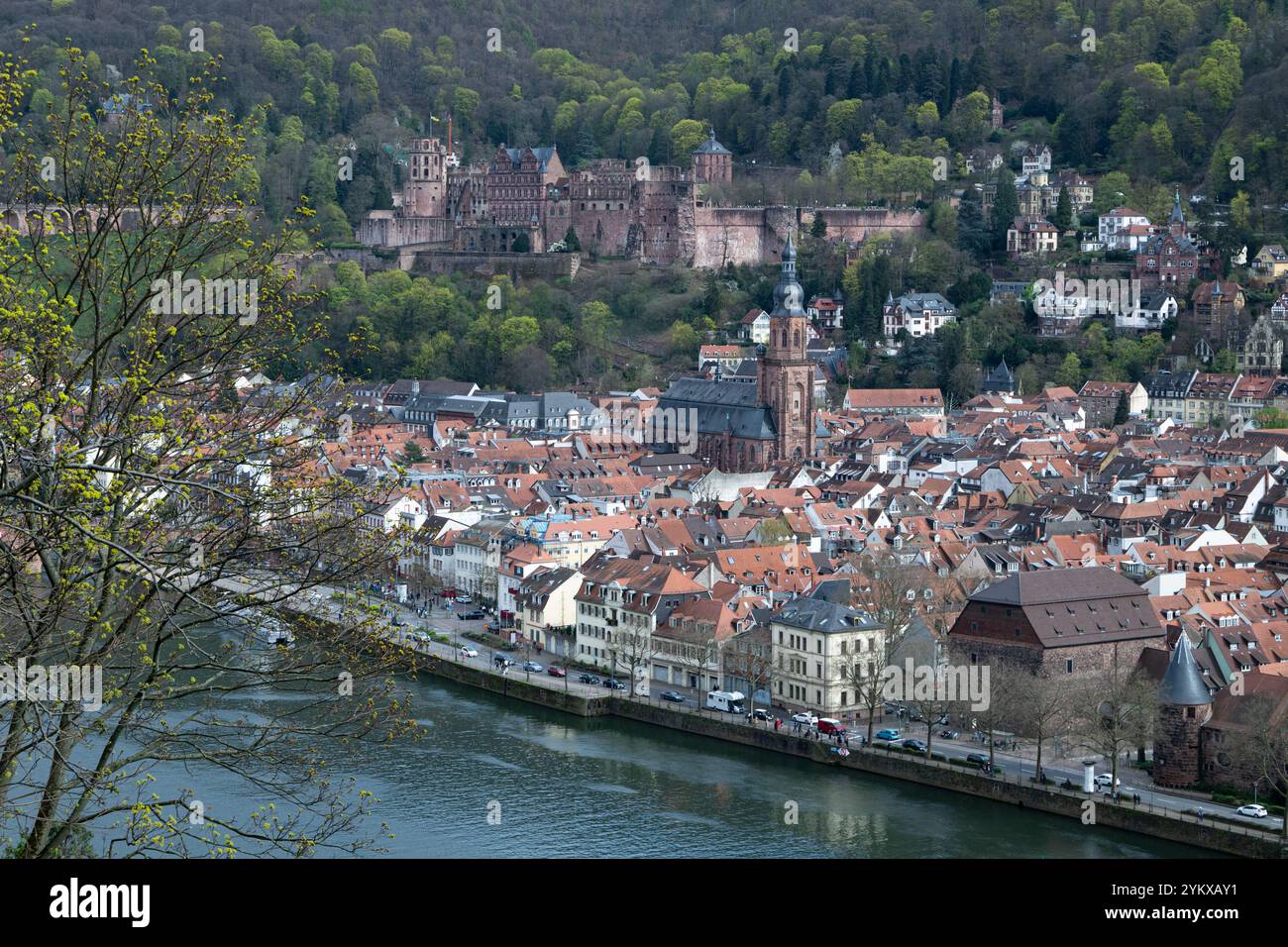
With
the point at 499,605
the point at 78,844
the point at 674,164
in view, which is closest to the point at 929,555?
the point at 499,605

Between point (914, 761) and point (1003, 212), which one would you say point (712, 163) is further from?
point (914, 761)

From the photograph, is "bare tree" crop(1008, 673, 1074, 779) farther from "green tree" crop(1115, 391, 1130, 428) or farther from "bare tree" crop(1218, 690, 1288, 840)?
"green tree" crop(1115, 391, 1130, 428)

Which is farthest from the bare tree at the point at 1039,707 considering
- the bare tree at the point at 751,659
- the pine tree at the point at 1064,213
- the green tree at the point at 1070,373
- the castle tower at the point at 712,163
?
the castle tower at the point at 712,163

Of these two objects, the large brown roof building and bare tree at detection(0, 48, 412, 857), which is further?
the large brown roof building

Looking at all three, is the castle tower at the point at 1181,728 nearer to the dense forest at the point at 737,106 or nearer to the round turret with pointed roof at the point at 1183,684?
the round turret with pointed roof at the point at 1183,684

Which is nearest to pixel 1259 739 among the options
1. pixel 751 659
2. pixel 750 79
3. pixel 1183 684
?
pixel 1183 684
